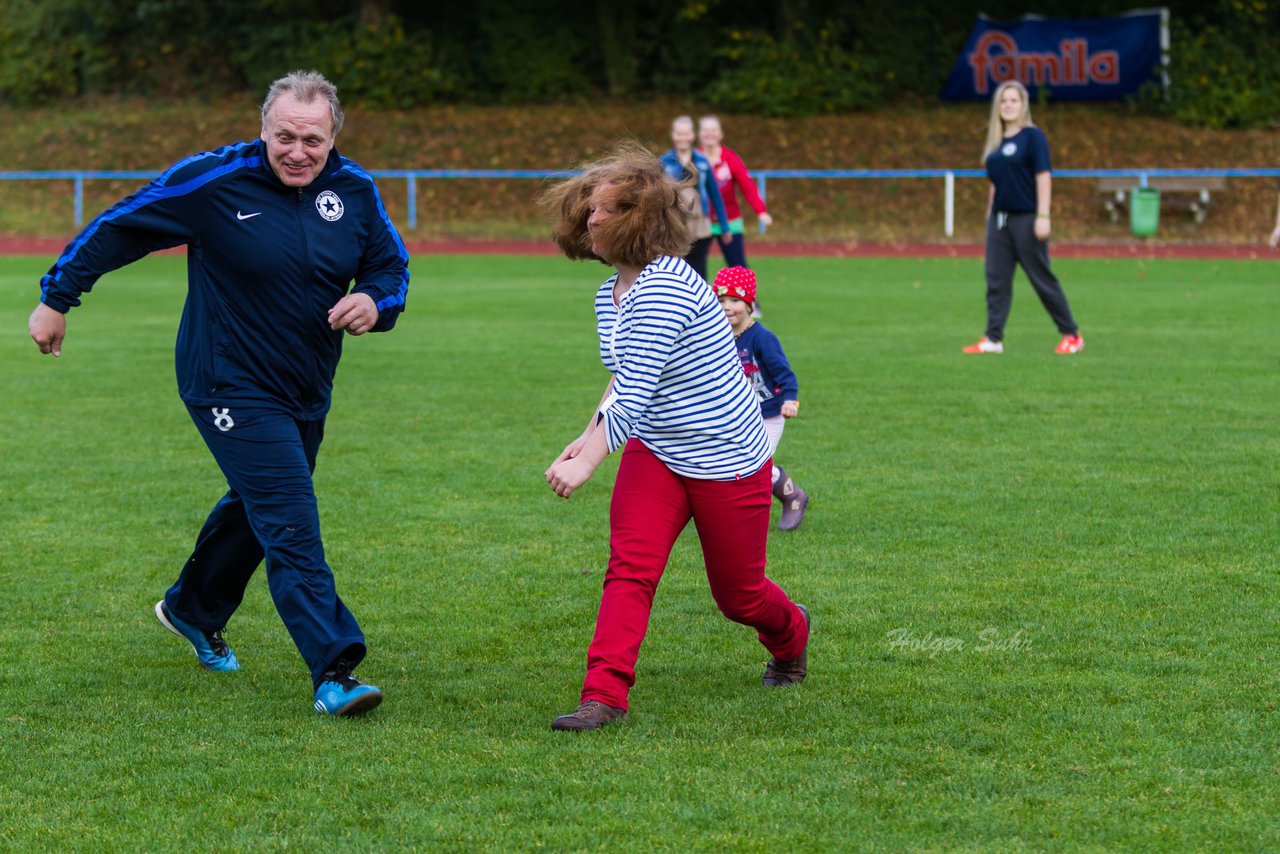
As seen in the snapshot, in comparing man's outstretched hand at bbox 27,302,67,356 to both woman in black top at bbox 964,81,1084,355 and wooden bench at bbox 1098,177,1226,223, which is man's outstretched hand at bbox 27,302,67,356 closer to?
woman in black top at bbox 964,81,1084,355

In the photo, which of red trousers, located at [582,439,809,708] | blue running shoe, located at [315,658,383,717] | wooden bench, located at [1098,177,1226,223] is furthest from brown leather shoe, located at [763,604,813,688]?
wooden bench, located at [1098,177,1226,223]

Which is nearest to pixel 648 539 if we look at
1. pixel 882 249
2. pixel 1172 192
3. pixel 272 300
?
pixel 272 300

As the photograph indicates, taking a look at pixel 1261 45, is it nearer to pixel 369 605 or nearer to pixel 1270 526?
pixel 1270 526

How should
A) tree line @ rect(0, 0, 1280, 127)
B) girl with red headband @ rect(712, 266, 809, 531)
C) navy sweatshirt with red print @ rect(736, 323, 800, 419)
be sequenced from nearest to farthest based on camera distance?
girl with red headband @ rect(712, 266, 809, 531)
navy sweatshirt with red print @ rect(736, 323, 800, 419)
tree line @ rect(0, 0, 1280, 127)

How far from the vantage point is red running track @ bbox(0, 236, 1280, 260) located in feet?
90.5

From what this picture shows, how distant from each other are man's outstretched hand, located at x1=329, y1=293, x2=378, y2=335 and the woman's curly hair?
61 cm

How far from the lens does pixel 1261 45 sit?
3891cm

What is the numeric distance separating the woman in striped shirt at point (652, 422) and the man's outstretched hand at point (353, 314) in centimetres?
61

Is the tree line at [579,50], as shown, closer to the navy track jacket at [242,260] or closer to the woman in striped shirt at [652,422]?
the navy track jacket at [242,260]

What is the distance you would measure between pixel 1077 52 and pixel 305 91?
117ft

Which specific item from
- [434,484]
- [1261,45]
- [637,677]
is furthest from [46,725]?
[1261,45]

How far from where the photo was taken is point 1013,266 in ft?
45.4

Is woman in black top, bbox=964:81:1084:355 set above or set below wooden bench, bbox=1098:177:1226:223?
above

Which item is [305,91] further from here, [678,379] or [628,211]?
[678,379]
